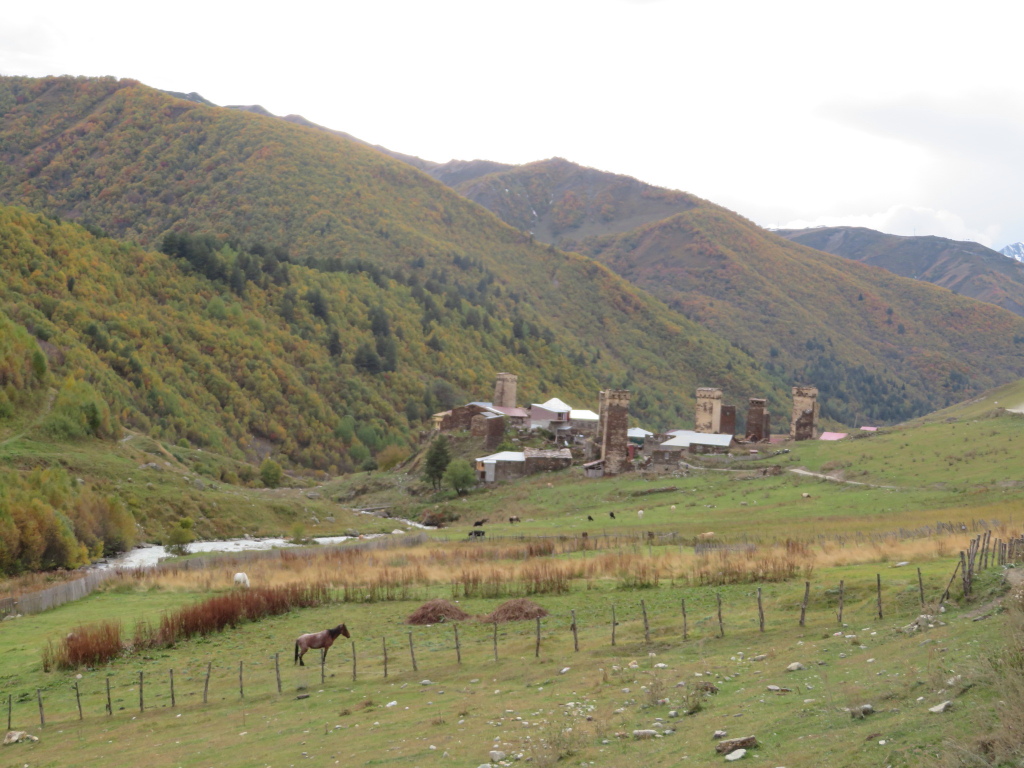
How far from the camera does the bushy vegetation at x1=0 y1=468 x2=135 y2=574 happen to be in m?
35.8

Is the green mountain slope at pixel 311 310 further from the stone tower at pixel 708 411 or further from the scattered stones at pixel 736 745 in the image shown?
the scattered stones at pixel 736 745

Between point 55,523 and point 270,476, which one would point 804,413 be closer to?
point 270,476

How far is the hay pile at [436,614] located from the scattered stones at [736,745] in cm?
1283

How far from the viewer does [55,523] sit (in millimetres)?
37438

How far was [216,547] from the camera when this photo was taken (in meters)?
44.9

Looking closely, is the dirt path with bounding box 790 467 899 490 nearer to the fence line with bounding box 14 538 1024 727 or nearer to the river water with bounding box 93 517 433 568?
the river water with bounding box 93 517 433 568

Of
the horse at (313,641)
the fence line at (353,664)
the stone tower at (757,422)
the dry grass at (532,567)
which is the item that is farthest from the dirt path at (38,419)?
the stone tower at (757,422)

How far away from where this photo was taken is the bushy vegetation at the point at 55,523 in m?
35.8

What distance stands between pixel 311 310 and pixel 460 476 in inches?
2343

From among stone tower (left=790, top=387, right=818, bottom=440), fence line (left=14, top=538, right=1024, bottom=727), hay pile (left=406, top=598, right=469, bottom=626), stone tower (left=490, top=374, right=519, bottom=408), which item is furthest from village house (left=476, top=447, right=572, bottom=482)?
fence line (left=14, top=538, right=1024, bottom=727)

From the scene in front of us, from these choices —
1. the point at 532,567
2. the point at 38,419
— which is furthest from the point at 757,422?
the point at 38,419

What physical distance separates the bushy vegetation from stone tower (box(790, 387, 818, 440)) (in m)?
43.9

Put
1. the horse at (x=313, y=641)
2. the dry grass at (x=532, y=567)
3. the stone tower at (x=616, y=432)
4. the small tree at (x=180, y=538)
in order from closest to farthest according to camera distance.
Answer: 1. the horse at (x=313, y=641)
2. the dry grass at (x=532, y=567)
3. the small tree at (x=180, y=538)
4. the stone tower at (x=616, y=432)

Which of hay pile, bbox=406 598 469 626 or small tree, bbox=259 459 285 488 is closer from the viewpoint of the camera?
hay pile, bbox=406 598 469 626
